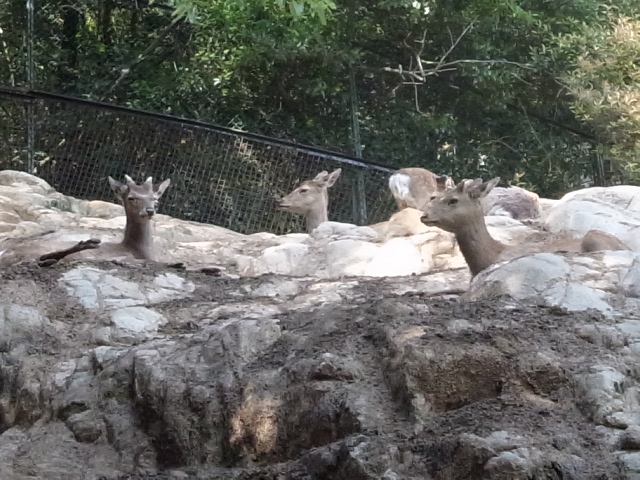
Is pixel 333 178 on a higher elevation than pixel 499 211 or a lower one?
higher

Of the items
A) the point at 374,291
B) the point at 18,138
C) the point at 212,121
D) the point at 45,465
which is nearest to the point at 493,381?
the point at 45,465

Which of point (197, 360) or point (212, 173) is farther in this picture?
point (212, 173)

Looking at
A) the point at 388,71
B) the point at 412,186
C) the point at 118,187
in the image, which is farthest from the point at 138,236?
the point at 388,71

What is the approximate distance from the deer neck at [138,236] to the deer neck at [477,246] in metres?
2.76

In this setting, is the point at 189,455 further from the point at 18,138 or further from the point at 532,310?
the point at 18,138

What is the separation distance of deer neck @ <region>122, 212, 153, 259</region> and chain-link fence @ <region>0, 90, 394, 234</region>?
10.0ft

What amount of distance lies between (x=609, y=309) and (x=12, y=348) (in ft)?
9.58

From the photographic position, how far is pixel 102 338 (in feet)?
17.0

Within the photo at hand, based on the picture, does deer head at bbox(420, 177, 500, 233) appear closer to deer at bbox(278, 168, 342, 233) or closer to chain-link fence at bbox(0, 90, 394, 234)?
deer at bbox(278, 168, 342, 233)

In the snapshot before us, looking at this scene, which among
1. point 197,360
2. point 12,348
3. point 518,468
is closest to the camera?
point 518,468

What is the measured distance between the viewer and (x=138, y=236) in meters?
8.39

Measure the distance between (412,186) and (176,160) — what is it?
2.74 m

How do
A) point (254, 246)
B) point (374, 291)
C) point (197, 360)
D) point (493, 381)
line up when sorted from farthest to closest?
1. point (254, 246)
2. point (374, 291)
3. point (197, 360)
4. point (493, 381)

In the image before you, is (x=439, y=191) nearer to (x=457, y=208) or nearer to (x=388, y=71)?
(x=457, y=208)
